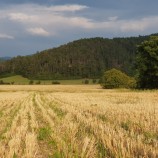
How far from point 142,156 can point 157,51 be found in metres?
68.4

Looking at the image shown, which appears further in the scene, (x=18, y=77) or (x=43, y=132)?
(x=18, y=77)

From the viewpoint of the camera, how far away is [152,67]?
72.5m

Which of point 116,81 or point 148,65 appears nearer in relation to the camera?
point 148,65

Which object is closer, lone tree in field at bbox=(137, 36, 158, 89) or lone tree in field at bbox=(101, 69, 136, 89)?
lone tree in field at bbox=(137, 36, 158, 89)

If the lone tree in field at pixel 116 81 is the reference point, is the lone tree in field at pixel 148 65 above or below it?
above

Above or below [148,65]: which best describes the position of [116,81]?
below

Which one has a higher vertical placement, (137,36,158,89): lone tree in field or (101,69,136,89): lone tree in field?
(137,36,158,89): lone tree in field

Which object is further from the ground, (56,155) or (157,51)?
(157,51)

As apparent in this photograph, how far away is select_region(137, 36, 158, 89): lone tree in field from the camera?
73000 mm

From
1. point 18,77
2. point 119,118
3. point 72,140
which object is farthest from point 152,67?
point 18,77

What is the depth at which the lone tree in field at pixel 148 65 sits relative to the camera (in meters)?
73.0

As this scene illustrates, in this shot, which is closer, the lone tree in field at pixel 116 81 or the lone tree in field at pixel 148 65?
the lone tree in field at pixel 148 65

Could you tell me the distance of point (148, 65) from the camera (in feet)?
242

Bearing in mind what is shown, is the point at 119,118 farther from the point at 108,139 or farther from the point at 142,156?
the point at 142,156
